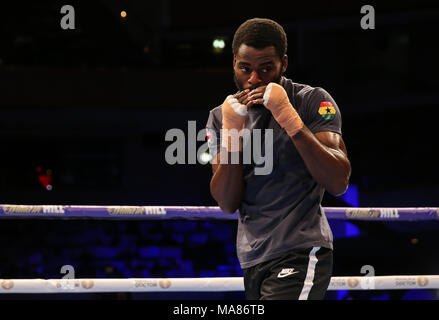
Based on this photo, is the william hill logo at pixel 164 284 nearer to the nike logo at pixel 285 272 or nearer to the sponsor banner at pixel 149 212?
the sponsor banner at pixel 149 212

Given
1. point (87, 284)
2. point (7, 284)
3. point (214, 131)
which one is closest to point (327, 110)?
point (214, 131)

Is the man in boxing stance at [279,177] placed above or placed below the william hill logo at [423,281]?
above

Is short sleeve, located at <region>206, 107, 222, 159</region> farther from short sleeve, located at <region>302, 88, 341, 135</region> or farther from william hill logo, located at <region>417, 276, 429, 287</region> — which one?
william hill logo, located at <region>417, 276, 429, 287</region>

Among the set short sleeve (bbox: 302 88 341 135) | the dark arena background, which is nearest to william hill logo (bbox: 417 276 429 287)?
short sleeve (bbox: 302 88 341 135)

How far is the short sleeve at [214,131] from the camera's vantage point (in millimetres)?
1826

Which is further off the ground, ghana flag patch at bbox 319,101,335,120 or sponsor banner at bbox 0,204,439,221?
ghana flag patch at bbox 319,101,335,120

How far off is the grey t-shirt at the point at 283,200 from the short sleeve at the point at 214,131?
149mm

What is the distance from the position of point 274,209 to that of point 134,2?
14039 millimetres

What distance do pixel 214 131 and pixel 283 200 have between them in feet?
1.19

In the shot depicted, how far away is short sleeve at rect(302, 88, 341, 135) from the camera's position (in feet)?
5.45

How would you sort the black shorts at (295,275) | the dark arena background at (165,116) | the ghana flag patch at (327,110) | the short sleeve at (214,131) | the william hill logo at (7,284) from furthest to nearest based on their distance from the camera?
the dark arena background at (165,116) → the william hill logo at (7,284) → the short sleeve at (214,131) → the ghana flag patch at (327,110) → the black shorts at (295,275)

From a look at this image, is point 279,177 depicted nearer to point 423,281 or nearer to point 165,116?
point 423,281

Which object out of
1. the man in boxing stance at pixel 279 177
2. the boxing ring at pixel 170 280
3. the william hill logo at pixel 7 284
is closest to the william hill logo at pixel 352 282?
the boxing ring at pixel 170 280

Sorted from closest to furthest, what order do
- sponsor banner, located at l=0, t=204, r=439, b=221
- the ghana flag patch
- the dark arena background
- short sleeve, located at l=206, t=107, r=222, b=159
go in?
the ghana flag patch → short sleeve, located at l=206, t=107, r=222, b=159 → sponsor banner, located at l=0, t=204, r=439, b=221 → the dark arena background
